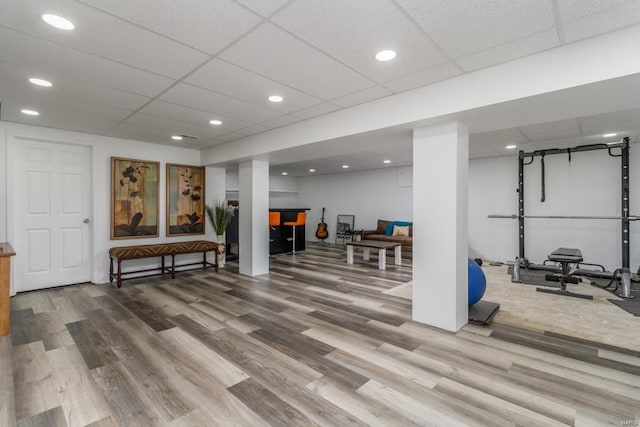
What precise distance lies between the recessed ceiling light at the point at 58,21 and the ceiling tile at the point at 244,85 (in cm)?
88

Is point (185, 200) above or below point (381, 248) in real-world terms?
Result: above

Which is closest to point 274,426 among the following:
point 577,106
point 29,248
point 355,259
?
point 577,106

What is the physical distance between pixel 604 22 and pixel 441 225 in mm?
1895

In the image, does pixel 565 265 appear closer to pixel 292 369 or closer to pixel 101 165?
pixel 292 369

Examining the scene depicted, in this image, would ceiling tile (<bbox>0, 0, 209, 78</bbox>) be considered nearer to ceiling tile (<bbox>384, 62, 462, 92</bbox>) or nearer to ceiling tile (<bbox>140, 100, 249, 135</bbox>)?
ceiling tile (<bbox>140, 100, 249, 135</bbox>)

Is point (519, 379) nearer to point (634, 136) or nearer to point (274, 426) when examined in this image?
point (274, 426)

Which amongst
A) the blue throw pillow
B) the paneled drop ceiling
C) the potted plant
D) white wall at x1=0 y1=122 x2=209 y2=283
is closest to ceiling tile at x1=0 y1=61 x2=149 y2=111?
the paneled drop ceiling

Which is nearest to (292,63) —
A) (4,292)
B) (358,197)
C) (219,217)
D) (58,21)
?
(58,21)

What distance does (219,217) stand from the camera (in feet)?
20.1

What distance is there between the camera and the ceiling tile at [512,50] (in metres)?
2.07

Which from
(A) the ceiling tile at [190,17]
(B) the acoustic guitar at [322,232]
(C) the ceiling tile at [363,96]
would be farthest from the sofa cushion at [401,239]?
(A) the ceiling tile at [190,17]

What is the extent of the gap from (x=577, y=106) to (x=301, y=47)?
7.85ft

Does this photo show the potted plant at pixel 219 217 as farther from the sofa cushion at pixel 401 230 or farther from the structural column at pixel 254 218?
the sofa cushion at pixel 401 230

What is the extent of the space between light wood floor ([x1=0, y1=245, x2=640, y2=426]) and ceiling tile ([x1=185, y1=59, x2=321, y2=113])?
2.47m
